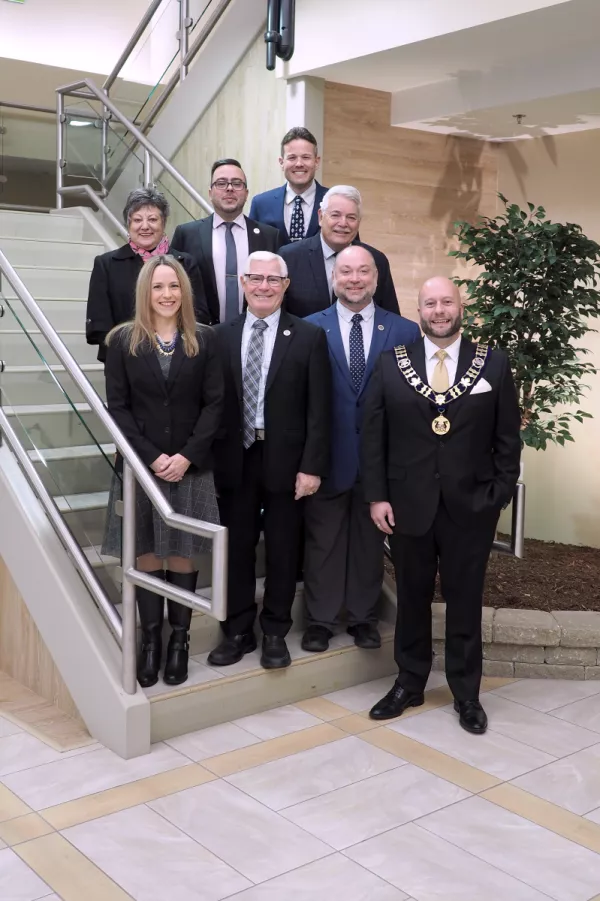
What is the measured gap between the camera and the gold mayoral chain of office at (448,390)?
3684mm

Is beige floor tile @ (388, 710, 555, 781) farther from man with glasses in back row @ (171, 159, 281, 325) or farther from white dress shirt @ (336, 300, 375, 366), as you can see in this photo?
man with glasses in back row @ (171, 159, 281, 325)

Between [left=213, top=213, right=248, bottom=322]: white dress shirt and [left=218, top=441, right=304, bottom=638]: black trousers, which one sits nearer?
[left=218, top=441, right=304, bottom=638]: black trousers

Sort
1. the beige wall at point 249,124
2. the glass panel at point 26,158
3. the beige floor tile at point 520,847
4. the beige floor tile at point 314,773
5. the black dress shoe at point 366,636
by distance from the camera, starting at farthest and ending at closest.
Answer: the glass panel at point 26,158, the beige wall at point 249,124, the black dress shoe at point 366,636, the beige floor tile at point 314,773, the beige floor tile at point 520,847

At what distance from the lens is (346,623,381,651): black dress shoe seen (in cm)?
427

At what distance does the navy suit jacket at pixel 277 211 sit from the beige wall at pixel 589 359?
3.23 m

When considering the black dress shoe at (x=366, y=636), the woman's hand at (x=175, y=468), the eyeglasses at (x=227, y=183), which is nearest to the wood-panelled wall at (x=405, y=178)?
the eyeglasses at (x=227, y=183)

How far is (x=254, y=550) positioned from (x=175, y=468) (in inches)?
23.8

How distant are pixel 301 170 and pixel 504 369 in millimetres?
1394

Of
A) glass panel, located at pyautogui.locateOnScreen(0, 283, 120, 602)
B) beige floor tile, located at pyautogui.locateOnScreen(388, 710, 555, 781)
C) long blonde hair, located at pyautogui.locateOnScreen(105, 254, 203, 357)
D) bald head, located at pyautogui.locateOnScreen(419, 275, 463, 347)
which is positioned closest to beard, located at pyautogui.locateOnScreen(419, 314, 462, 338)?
bald head, located at pyautogui.locateOnScreen(419, 275, 463, 347)

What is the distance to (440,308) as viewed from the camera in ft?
11.9

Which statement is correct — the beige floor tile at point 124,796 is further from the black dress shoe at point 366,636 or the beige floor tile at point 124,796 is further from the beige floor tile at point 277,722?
the black dress shoe at point 366,636

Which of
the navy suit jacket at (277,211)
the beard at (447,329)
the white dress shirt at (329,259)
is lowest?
the beard at (447,329)

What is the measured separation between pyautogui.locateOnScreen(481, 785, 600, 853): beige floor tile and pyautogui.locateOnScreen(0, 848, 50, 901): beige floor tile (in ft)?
4.74

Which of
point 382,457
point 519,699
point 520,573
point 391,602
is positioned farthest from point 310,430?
point 520,573
